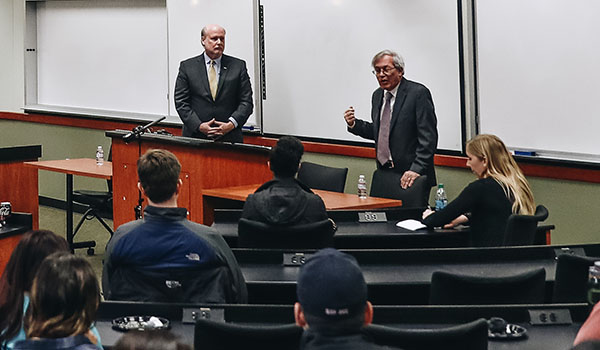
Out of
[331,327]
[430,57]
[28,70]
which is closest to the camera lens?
[331,327]

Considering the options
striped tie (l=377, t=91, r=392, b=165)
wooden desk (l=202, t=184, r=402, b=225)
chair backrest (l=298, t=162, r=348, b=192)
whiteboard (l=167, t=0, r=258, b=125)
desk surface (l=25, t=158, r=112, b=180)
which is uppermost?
whiteboard (l=167, t=0, r=258, b=125)

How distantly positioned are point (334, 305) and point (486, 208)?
279 centimetres

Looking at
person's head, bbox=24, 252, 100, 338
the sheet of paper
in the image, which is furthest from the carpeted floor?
person's head, bbox=24, 252, 100, 338

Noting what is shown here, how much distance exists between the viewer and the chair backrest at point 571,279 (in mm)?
3965

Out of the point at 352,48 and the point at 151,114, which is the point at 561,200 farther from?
the point at 151,114

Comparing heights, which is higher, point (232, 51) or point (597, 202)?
point (232, 51)

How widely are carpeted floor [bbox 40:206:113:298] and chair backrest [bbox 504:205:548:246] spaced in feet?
13.3

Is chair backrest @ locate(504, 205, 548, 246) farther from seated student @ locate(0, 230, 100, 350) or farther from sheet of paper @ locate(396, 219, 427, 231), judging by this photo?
seated student @ locate(0, 230, 100, 350)

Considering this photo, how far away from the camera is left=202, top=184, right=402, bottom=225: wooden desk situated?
6367mm

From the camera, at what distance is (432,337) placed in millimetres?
2854

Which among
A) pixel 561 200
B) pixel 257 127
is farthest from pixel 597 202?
pixel 257 127

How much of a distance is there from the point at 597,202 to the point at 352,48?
8.55ft

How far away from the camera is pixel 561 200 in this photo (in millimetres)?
6566

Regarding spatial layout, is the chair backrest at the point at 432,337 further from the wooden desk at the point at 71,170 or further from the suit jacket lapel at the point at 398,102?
the wooden desk at the point at 71,170
